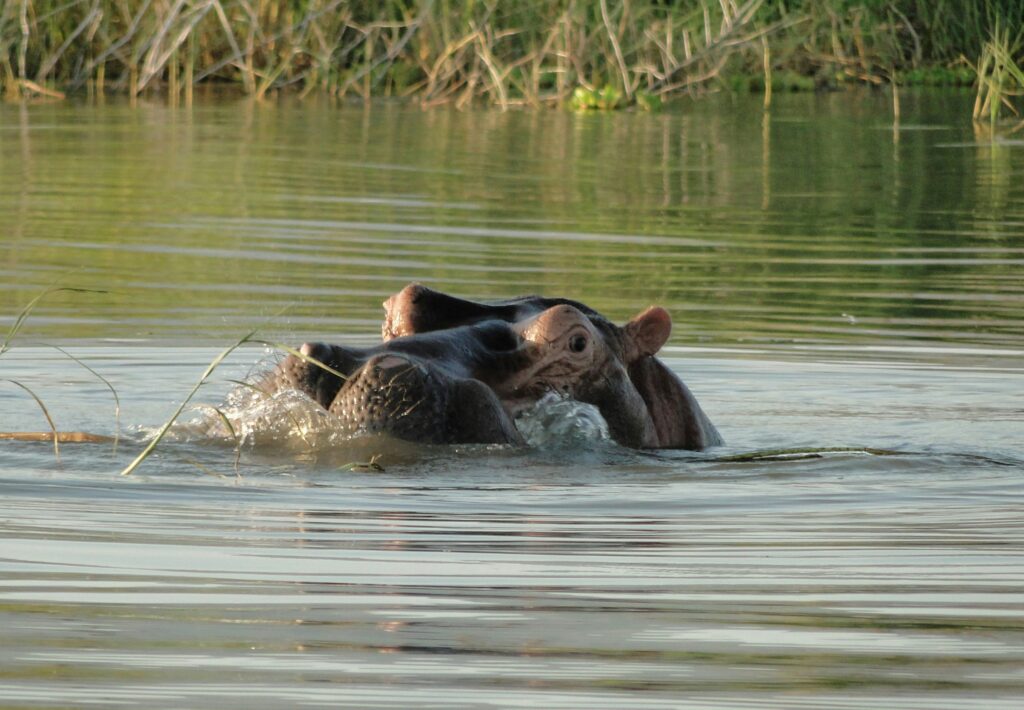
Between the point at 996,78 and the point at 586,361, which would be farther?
the point at 996,78

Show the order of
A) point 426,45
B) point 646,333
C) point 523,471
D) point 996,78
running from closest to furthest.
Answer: point 523,471 < point 646,333 < point 996,78 < point 426,45

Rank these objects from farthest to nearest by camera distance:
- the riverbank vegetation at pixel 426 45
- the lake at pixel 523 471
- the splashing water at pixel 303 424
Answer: the riverbank vegetation at pixel 426 45 → the splashing water at pixel 303 424 → the lake at pixel 523 471

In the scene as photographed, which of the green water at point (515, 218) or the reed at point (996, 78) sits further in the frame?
the reed at point (996, 78)

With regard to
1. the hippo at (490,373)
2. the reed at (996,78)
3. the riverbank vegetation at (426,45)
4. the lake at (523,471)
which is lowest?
the lake at (523,471)

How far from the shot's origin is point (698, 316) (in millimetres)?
9359

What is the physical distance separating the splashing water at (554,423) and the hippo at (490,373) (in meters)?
0.03

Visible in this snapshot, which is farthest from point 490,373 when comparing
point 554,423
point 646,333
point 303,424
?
point 646,333

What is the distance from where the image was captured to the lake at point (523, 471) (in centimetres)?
315

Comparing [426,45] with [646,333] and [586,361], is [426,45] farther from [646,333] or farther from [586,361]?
[586,361]

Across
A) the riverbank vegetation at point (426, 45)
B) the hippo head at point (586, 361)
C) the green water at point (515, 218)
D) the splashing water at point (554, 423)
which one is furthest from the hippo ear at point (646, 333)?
the riverbank vegetation at point (426, 45)

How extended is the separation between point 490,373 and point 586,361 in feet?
1.05

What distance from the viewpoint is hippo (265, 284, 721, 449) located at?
197 inches

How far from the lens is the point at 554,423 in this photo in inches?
219

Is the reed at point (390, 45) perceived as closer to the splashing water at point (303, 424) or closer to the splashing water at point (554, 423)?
the splashing water at point (303, 424)
